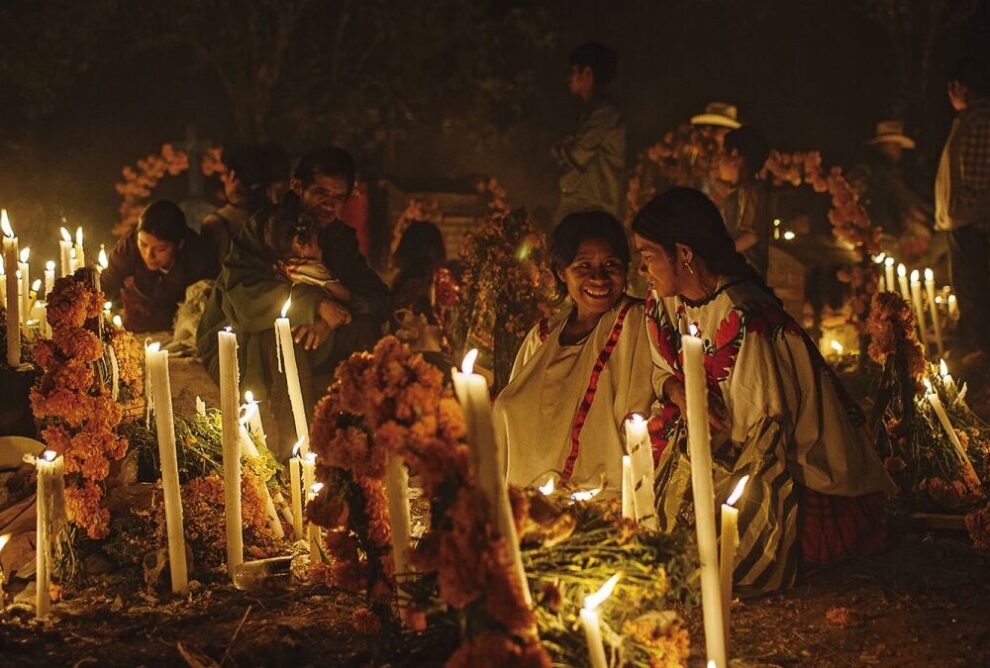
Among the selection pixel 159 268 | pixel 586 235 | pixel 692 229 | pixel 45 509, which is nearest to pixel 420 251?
pixel 159 268

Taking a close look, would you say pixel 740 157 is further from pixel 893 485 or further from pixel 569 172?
pixel 893 485

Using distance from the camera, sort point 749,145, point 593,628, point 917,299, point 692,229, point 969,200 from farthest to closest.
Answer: point 969,200
point 749,145
point 917,299
point 692,229
point 593,628

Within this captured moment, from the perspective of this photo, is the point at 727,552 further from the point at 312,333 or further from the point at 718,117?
the point at 718,117

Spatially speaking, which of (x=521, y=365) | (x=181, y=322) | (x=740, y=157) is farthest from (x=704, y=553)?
(x=740, y=157)

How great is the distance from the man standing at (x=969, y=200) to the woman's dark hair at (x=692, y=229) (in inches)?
207

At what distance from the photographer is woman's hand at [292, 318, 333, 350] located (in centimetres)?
673

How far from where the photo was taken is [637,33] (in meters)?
15.2

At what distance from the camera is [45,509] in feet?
13.4

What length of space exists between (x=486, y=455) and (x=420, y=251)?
7.56m

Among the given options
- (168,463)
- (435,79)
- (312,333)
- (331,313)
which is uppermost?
(435,79)

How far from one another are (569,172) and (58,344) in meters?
5.45

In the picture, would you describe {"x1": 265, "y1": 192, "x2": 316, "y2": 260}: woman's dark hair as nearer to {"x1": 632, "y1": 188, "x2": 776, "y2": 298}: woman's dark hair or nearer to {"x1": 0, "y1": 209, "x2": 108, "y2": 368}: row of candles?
{"x1": 0, "y1": 209, "x2": 108, "y2": 368}: row of candles

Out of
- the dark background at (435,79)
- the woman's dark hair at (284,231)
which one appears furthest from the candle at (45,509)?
the dark background at (435,79)

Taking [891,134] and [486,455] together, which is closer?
[486,455]
